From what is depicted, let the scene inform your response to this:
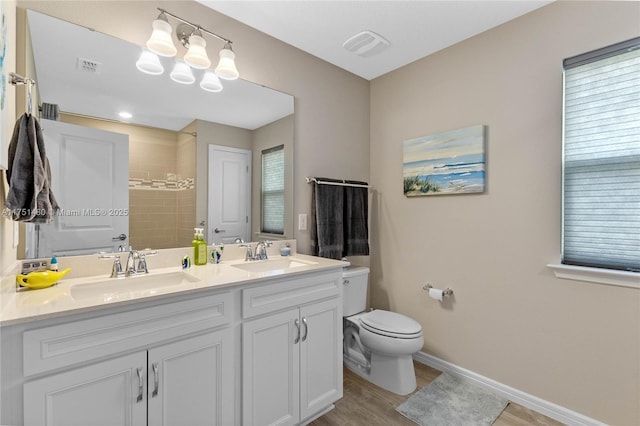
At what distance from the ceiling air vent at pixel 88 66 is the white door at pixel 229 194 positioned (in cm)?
67

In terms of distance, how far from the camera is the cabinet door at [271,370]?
1431 mm

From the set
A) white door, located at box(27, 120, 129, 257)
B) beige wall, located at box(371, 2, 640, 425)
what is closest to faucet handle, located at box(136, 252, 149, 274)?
white door, located at box(27, 120, 129, 257)

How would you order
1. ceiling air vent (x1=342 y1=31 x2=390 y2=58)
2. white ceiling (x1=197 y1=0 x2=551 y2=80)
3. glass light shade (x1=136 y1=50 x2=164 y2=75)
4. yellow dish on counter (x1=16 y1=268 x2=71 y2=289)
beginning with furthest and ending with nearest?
ceiling air vent (x1=342 y1=31 x2=390 y2=58) < white ceiling (x1=197 y1=0 x2=551 y2=80) < glass light shade (x1=136 y1=50 x2=164 y2=75) < yellow dish on counter (x1=16 y1=268 x2=71 y2=289)

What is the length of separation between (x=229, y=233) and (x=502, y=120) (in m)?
2.00

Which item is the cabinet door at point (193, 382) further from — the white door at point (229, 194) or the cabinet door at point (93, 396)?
the white door at point (229, 194)

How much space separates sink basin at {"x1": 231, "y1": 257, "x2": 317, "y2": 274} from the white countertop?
15 centimetres

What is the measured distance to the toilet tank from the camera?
2375 mm

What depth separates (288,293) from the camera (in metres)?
1.60

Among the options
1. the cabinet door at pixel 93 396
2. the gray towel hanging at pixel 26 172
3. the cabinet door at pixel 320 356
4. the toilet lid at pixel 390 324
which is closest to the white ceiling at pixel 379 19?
the gray towel hanging at pixel 26 172

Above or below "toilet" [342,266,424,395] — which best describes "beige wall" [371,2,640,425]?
above

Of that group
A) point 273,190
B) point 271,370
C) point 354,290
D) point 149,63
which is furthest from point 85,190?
point 354,290

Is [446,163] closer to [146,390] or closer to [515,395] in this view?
[515,395]

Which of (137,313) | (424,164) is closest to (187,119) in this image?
(137,313)

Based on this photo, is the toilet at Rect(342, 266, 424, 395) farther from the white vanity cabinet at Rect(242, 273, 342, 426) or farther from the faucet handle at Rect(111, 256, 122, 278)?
the faucet handle at Rect(111, 256, 122, 278)
